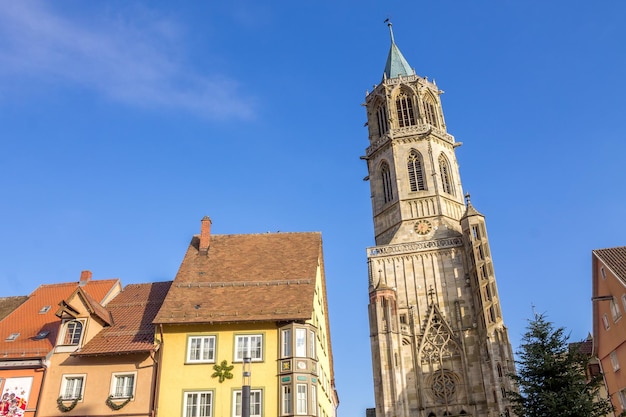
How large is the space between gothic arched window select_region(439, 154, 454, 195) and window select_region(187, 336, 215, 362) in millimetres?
36212

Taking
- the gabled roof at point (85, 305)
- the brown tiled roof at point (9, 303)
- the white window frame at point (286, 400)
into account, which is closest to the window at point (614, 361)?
the white window frame at point (286, 400)

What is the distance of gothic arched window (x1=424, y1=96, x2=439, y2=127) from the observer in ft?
197

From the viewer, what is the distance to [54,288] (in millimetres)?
30203

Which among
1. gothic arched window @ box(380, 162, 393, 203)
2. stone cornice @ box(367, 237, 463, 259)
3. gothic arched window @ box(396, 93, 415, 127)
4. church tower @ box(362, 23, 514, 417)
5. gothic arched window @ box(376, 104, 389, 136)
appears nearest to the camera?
church tower @ box(362, 23, 514, 417)

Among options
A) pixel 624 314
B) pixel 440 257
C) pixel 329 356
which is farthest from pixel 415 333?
pixel 624 314

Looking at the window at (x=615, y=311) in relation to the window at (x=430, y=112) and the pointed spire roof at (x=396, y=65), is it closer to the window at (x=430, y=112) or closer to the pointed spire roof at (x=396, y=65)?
the window at (x=430, y=112)

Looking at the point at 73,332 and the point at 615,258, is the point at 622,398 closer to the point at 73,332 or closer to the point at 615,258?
the point at 615,258

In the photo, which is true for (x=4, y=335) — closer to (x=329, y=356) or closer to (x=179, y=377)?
(x=179, y=377)

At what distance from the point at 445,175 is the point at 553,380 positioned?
35598 mm

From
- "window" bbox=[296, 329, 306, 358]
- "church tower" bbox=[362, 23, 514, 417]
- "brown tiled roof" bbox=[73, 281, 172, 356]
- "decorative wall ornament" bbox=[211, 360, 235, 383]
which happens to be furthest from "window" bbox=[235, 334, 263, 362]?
"church tower" bbox=[362, 23, 514, 417]

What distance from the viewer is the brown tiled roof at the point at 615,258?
86.3 ft

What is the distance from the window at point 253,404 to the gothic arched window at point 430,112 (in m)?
43.0

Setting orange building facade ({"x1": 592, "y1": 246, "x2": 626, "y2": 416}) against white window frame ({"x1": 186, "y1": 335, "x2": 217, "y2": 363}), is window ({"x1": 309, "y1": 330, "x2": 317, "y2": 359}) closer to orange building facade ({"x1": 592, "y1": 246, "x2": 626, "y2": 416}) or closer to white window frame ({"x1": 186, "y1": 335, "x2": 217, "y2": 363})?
white window frame ({"x1": 186, "y1": 335, "x2": 217, "y2": 363})

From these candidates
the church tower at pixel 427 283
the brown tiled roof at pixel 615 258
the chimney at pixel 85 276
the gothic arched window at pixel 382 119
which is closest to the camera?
the brown tiled roof at pixel 615 258
